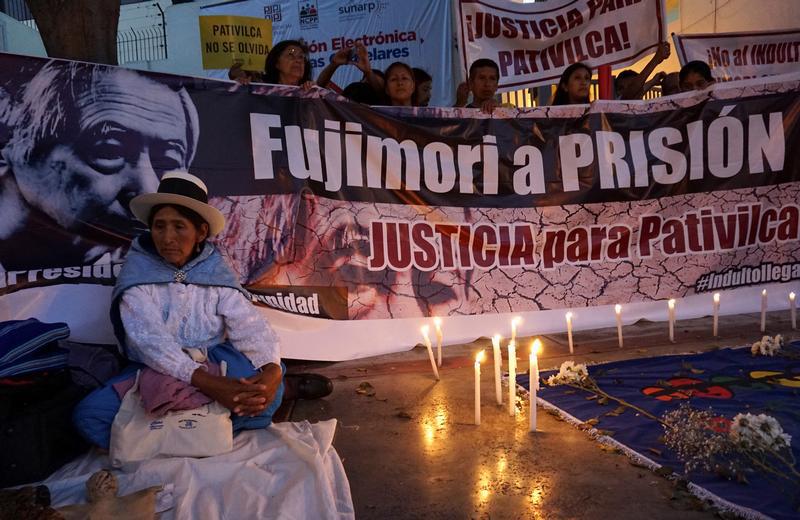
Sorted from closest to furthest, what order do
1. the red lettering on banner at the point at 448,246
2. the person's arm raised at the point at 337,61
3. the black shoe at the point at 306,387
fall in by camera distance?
the black shoe at the point at 306,387 < the red lettering on banner at the point at 448,246 < the person's arm raised at the point at 337,61

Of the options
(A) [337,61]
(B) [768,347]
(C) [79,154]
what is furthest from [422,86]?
(B) [768,347]

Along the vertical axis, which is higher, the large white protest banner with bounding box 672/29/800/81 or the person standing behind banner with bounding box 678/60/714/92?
the large white protest banner with bounding box 672/29/800/81

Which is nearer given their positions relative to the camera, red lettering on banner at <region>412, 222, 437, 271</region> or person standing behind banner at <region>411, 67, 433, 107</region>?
red lettering on banner at <region>412, 222, 437, 271</region>

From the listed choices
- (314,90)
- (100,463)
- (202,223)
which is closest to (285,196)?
(314,90)

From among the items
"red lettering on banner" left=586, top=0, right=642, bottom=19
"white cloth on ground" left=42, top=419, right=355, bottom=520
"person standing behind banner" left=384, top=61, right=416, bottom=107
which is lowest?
"white cloth on ground" left=42, top=419, right=355, bottom=520

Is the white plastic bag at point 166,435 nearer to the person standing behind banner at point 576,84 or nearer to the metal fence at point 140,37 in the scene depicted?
the person standing behind banner at point 576,84

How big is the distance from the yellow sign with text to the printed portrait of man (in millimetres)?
1348

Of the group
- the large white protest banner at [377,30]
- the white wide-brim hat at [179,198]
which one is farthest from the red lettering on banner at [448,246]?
the large white protest banner at [377,30]

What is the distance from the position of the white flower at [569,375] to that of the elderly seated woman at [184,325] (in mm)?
1614

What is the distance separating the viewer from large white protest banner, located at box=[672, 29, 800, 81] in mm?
7051

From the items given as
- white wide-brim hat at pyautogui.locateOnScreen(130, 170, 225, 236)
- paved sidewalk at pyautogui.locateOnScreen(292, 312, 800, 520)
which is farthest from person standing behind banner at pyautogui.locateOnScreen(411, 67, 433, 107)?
white wide-brim hat at pyautogui.locateOnScreen(130, 170, 225, 236)

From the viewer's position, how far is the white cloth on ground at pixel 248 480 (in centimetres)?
231

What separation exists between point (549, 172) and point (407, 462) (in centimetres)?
292

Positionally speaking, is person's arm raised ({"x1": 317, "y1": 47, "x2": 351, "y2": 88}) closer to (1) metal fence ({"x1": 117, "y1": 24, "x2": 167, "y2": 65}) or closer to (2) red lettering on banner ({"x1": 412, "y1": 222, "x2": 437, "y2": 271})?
(2) red lettering on banner ({"x1": 412, "y1": 222, "x2": 437, "y2": 271})
